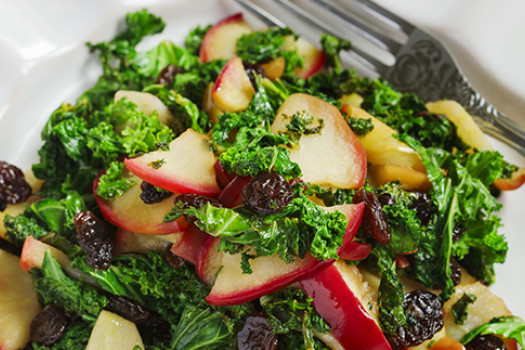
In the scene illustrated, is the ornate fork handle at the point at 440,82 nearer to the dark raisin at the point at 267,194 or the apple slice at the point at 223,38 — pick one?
the apple slice at the point at 223,38

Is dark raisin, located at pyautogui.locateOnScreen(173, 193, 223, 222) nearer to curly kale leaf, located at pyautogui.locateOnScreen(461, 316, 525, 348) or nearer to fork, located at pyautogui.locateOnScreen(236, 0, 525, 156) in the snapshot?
curly kale leaf, located at pyautogui.locateOnScreen(461, 316, 525, 348)

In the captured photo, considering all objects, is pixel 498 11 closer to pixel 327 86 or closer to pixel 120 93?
pixel 327 86

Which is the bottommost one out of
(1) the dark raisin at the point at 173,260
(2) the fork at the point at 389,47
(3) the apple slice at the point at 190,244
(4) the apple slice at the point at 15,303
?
(4) the apple slice at the point at 15,303

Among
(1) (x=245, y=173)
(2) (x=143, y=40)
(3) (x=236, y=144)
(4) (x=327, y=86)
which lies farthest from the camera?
(2) (x=143, y=40)

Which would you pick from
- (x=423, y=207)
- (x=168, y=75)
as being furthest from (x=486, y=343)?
(x=168, y=75)

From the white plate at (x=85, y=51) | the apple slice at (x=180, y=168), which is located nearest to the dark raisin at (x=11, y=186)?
the white plate at (x=85, y=51)

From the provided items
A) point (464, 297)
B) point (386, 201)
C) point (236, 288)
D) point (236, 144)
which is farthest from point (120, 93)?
point (464, 297)
